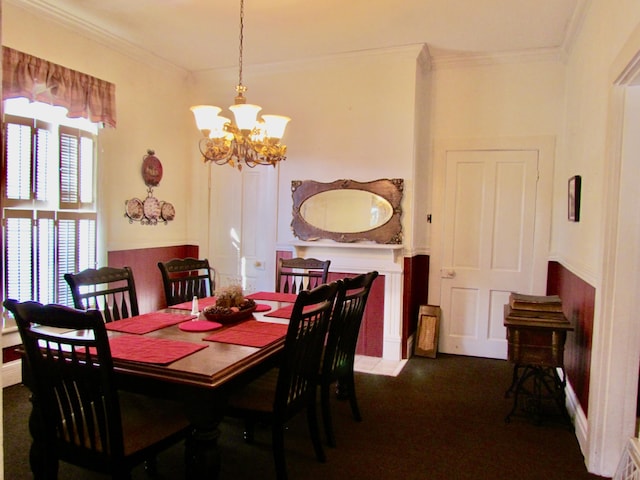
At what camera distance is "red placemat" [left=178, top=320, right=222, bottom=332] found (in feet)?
7.92

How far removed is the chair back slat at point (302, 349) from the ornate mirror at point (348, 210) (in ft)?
6.64

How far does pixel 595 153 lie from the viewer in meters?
2.81

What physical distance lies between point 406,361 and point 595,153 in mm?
2332

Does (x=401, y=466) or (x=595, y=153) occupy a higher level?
(x=595, y=153)

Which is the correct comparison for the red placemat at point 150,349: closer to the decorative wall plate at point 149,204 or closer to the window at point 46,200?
the window at point 46,200

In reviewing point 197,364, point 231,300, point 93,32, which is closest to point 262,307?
point 231,300

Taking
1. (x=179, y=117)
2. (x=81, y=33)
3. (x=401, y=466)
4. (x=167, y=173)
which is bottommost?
(x=401, y=466)

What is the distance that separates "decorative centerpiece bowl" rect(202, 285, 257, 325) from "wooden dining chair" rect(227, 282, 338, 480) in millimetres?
395

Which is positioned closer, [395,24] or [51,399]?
[51,399]

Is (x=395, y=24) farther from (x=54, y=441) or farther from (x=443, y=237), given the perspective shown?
(x=54, y=441)

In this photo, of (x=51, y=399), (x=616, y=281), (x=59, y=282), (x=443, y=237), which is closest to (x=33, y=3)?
(x=59, y=282)

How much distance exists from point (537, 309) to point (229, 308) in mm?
1957

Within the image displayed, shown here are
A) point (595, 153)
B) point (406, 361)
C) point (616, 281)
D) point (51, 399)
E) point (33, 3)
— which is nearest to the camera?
point (51, 399)

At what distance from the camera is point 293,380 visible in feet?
7.21
